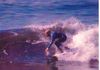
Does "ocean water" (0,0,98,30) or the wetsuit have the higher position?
"ocean water" (0,0,98,30)

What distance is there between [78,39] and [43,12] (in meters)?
0.27

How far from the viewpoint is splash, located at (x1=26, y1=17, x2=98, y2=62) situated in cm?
134

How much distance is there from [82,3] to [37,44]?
38 cm

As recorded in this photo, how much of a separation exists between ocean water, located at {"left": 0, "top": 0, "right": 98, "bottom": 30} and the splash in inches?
1.2

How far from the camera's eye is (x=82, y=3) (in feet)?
4.46

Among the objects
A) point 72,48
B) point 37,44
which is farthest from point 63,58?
point 37,44

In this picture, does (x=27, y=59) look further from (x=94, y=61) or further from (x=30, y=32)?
(x=94, y=61)

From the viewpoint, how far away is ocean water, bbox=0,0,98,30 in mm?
1356

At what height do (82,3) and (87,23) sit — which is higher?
(82,3)

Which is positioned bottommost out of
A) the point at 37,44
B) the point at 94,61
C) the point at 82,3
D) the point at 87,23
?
the point at 94,61

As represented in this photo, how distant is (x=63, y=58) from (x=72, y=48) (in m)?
0.08

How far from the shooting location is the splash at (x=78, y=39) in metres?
1.34

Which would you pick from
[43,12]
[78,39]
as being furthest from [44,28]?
[78,39]

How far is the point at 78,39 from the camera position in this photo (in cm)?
137
